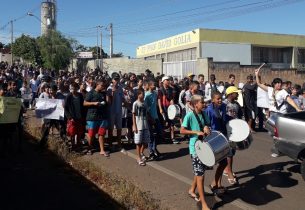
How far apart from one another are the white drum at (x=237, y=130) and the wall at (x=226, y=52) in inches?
1401

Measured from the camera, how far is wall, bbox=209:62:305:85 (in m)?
27.3

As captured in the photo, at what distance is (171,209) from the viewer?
603 cm

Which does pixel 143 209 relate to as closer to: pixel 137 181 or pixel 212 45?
pixel 137 181

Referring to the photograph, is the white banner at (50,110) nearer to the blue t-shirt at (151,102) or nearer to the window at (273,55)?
the blue t-shirt at (151,102)

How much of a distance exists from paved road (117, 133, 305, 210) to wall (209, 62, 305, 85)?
1671 cm

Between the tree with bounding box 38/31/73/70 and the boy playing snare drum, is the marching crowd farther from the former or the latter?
the tree with bounding box 38/31/73/70

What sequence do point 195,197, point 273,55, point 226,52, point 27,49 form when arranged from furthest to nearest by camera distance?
1. point 27,49
2. point 273,55
3. point 226,52
4. point 195,197

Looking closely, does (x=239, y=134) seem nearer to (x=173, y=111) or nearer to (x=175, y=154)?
(x=175, y=154)

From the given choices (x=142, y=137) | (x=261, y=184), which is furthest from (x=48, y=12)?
(x=261, y=184)

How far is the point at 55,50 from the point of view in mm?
52812

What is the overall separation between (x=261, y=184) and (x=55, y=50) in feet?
159

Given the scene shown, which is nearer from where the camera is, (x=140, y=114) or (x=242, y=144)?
(x=242, y=144)

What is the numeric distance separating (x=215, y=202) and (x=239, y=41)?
1587 inches

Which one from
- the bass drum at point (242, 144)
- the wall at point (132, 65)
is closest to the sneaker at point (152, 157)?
the bass drum at point (242, 144)
